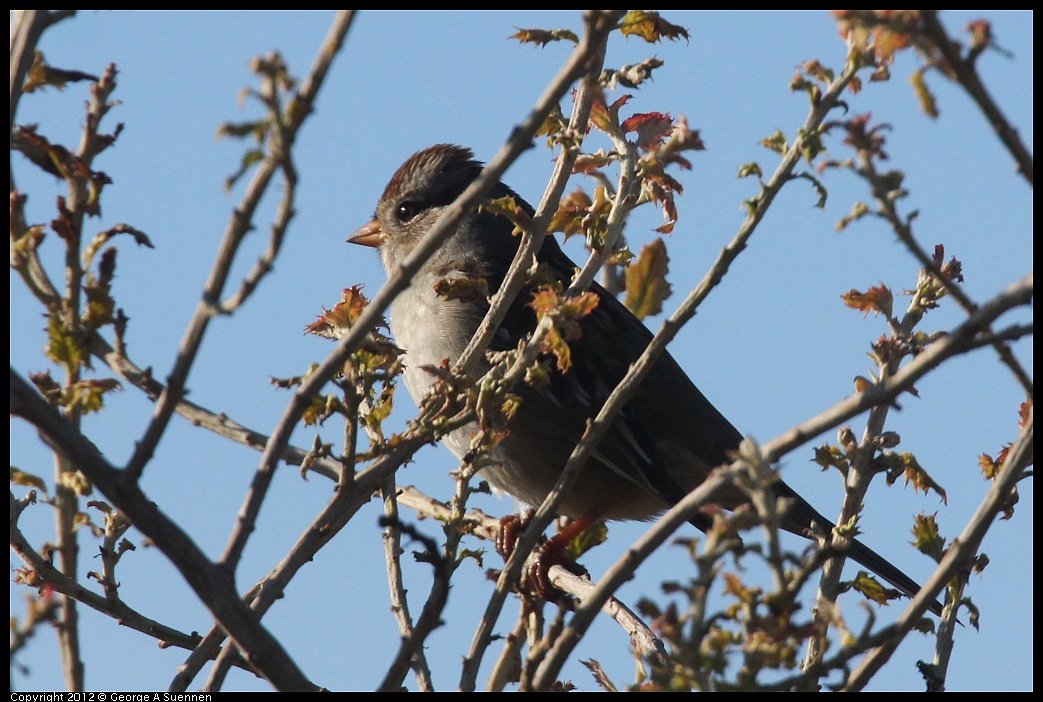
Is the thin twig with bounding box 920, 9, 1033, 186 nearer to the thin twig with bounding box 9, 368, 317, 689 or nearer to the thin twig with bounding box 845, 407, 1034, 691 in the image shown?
the thin twig with bounding box 845, 407, 1034, 691

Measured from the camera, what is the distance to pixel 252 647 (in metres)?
2.31

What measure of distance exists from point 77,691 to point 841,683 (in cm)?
173

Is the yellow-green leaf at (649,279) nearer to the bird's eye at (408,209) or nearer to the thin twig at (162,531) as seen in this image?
the thin twig at (162,531)

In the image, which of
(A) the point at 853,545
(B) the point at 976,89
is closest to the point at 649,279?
(A) the point at 853,545

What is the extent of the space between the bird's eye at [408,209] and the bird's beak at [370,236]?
0.55 ft

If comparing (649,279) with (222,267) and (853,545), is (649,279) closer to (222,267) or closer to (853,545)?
(853,545)

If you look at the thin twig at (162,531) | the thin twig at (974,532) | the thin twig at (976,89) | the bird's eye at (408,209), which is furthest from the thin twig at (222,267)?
the bird's eye at (408,209)

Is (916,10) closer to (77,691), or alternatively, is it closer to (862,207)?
(862,207)

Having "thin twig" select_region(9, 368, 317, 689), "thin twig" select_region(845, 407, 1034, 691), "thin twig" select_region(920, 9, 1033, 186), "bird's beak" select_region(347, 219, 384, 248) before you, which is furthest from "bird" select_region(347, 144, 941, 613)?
"thin twig" select_region(920, 9, 1033, 186)

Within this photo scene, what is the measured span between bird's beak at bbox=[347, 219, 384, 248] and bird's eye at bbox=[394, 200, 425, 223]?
0.17m

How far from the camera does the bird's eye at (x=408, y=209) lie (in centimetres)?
664

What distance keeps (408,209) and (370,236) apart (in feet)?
1.01

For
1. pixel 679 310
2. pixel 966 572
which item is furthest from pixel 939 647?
pixel 679 310

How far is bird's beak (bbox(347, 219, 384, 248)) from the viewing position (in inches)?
267
